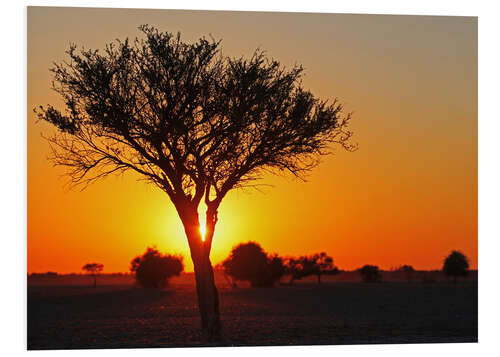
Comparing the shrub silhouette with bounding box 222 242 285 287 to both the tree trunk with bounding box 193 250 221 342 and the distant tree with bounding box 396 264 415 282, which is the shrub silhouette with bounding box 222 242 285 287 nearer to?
the distant tree with bounding box 396 264 415 282

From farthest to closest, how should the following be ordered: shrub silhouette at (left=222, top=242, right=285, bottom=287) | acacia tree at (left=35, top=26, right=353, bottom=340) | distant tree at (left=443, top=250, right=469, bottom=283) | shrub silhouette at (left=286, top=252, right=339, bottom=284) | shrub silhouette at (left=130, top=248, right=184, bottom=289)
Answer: shrub silhouette at (left=286, top=252, right=339, bottom=284)
distant tree at (left=443, top=250, right=469, bottom=283)
shrub silhouette at (left=222, top=242, right=285, bottom=287)
shrub silhouette at (left=130, top=248, right=184, bottom=289)
acacia tree at (left=35, top=26, right=353, bottom=340)

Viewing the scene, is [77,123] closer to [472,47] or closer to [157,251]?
[472,47]

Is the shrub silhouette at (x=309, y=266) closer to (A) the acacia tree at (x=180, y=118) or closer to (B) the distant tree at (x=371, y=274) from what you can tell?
(B) the distant tree at (x=371, y=274)

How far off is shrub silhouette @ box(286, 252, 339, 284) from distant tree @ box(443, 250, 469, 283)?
1486 cm

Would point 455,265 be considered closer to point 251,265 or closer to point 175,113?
point 251,265

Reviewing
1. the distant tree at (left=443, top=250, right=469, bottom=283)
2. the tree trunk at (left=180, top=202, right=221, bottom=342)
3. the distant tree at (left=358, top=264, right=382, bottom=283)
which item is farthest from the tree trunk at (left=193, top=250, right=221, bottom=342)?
the distant tree at (left=358, top=264, right=382, bottom=283)

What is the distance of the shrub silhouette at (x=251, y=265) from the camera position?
8600 cm

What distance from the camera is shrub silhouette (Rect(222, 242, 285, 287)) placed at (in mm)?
86000

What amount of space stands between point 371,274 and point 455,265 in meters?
13.2

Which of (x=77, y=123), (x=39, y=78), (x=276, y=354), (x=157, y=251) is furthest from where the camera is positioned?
(x=157, y=251)

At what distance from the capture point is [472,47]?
22.9m

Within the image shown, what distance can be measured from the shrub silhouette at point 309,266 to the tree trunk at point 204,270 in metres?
76.2
